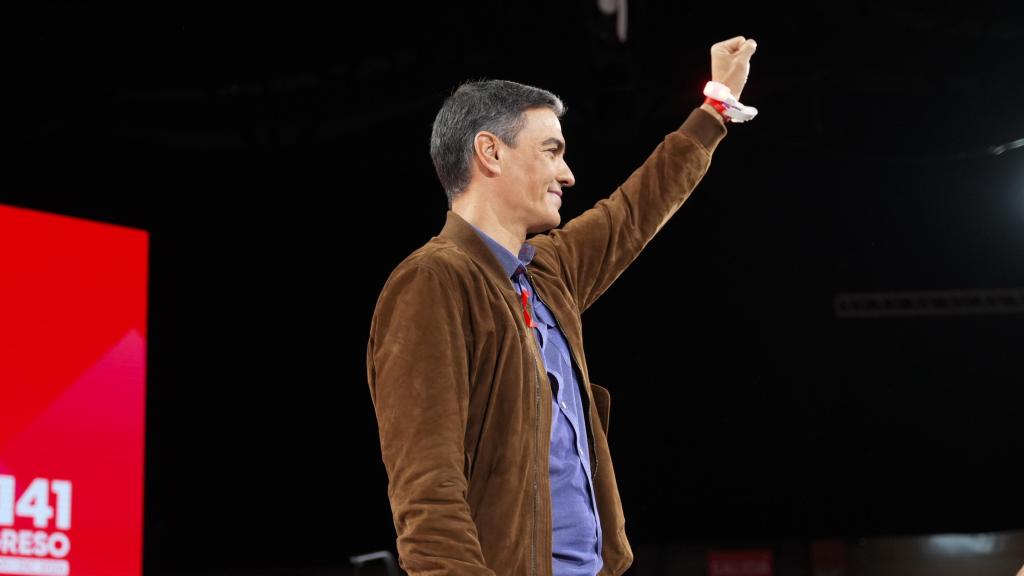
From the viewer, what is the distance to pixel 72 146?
5.34 metres

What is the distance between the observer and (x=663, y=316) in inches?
244

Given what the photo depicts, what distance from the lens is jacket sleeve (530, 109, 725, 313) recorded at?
6.53ft

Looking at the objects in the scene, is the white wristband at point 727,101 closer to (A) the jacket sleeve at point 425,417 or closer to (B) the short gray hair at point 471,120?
(B) the short gray hair at point 471,120

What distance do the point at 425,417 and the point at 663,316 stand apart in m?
4.77

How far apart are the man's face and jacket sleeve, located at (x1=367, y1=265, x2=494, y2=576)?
0.24m

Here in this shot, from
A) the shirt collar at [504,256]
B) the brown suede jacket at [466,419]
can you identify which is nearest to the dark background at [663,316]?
the shirt collar at [504,256]

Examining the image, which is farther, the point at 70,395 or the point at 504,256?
the point at 70,395

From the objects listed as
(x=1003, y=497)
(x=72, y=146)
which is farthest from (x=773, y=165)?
(x=72, y=146)

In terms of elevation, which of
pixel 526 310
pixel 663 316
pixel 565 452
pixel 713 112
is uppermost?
pixel 663 316

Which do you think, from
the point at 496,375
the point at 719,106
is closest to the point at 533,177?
the point at 496,375

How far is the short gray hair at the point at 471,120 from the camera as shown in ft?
5.98

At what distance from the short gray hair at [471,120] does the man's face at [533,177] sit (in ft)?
0.06

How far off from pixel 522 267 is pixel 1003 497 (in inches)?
202

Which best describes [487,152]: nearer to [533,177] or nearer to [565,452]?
[533,177]
